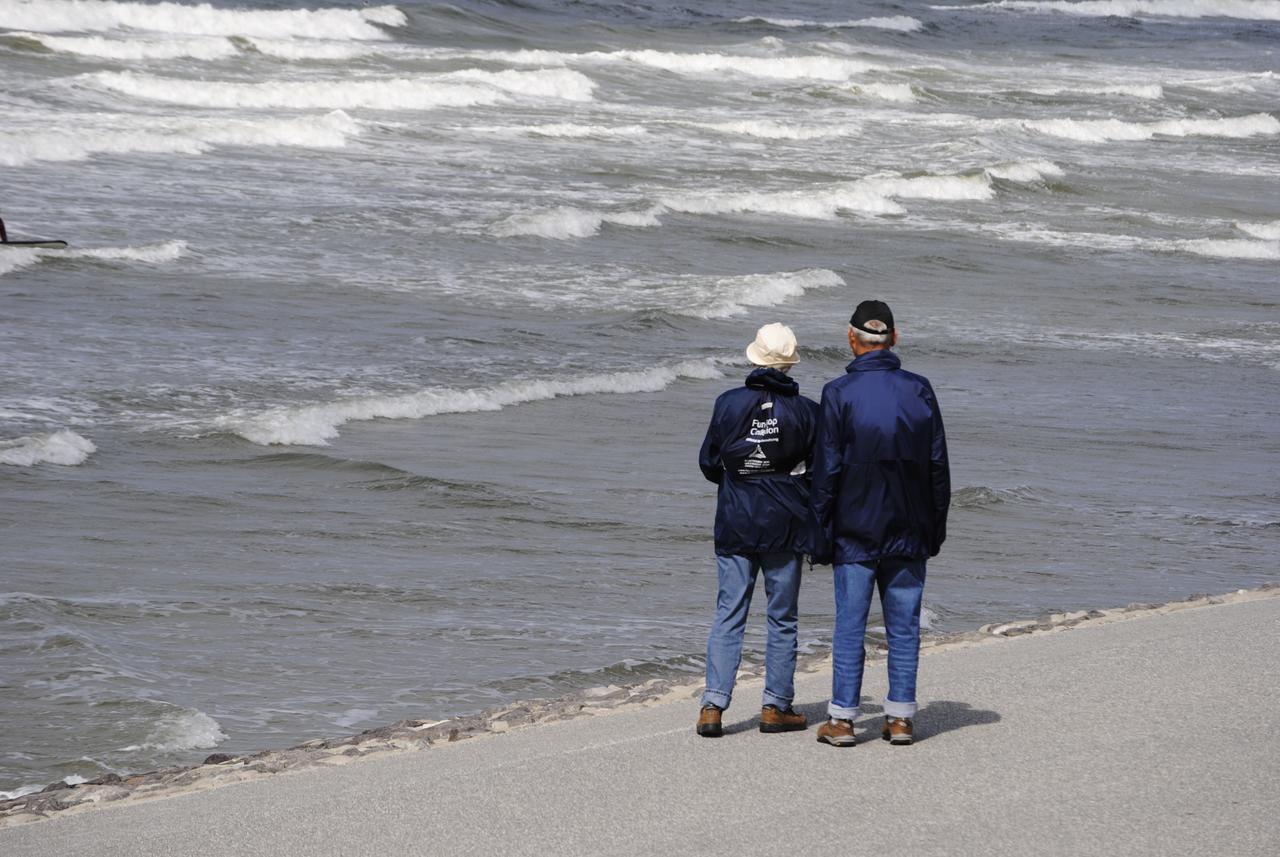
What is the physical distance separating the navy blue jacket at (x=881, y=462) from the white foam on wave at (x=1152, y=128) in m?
38.1

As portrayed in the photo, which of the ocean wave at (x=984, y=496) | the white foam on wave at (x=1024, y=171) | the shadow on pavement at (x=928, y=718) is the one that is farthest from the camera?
the white foam on wave at (x=1024, y=171)

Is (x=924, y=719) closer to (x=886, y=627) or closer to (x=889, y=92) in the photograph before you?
(x=886, y=627)

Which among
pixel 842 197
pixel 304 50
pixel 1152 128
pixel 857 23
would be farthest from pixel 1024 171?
pixel 857 23

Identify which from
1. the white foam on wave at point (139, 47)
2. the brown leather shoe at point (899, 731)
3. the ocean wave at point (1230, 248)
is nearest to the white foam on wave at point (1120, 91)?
the white foam on wave at point (139, 47)

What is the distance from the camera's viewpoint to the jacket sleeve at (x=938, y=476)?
5.83 meters

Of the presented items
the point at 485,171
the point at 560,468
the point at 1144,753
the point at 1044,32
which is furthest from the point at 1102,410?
the point at 1044,32

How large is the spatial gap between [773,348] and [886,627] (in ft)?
3.31

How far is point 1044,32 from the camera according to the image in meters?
79.8

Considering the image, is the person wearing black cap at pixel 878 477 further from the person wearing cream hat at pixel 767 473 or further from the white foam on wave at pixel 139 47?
the white foam on wave at pixel 139 47

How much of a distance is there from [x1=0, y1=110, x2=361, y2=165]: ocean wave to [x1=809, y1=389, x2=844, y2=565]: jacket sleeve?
76.9 ft

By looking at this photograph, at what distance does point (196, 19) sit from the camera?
52781 mm

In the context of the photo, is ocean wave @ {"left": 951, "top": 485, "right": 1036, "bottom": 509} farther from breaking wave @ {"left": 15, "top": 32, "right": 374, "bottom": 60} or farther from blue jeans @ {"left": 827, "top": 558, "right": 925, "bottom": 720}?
breaking wave @ {"left": 15, "top": 32, "right": 374, "bottom": 60}

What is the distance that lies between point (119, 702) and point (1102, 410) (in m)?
9.70

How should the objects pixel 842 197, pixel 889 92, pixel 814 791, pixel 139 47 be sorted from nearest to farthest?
pixel 814 791, pixel 842 197, pixel 139 47, pixel 889 92
